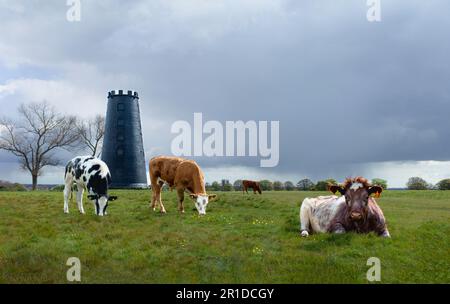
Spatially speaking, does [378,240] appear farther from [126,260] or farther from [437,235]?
[126,260]

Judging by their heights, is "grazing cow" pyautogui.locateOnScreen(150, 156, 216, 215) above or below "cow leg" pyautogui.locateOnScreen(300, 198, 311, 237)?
above

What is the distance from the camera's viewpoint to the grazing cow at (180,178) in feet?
57.1

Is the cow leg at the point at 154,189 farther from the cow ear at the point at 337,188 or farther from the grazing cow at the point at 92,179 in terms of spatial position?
the cow ear at the point at 337,188

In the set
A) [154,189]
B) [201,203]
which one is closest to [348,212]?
[201,203]

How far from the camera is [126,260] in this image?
30.6 ft

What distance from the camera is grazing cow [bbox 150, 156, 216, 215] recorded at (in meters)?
17.4

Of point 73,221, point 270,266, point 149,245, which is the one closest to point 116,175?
point 73,221

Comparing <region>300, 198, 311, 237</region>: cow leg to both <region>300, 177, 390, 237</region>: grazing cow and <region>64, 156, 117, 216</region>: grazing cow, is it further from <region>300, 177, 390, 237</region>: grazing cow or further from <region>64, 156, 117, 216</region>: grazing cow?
<region>64, 156, 117, 216</region>: grazing cow

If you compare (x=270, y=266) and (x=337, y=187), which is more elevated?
(x=337, y=187)

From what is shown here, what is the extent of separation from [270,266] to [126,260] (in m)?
3.35
